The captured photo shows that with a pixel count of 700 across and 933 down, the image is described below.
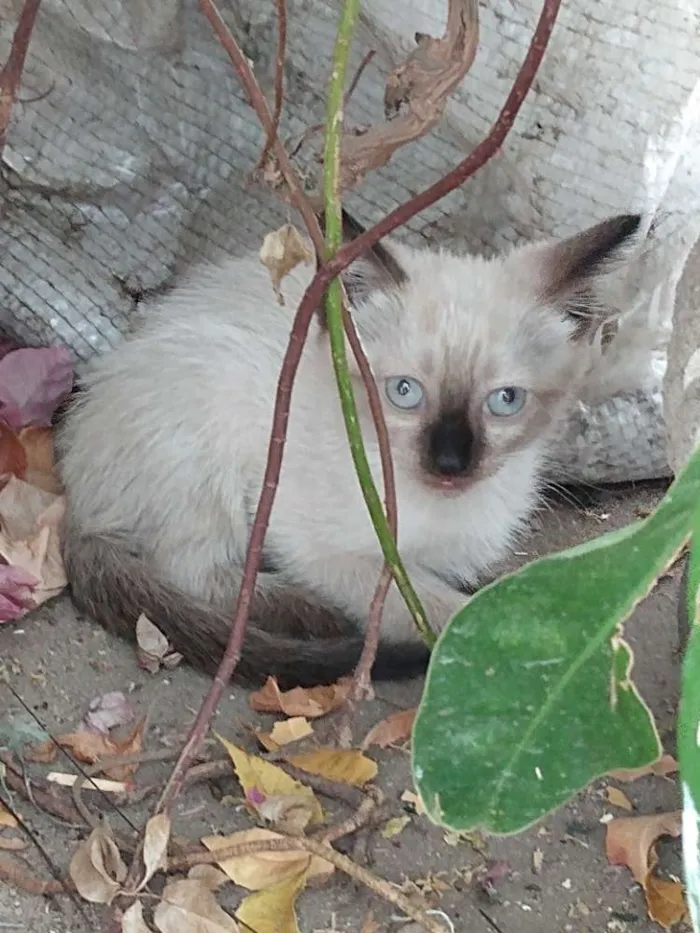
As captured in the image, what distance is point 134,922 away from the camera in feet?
3.18

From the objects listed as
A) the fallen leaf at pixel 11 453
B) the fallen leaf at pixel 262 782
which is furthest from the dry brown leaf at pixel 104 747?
Result: the fallen leaf at pixel 11 453

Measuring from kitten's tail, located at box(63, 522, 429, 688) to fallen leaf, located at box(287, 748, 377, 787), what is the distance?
0.13 meters

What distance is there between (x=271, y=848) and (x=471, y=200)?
109cm

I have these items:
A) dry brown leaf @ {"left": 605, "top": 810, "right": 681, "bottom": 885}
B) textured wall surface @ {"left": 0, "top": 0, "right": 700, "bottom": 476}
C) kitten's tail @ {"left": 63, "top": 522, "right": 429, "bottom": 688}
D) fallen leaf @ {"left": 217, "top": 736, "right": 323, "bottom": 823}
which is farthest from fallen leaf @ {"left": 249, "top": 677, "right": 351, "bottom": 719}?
textured wall surface @ {"left": 0, "top": 0, "right": 700, "bottom": 476}

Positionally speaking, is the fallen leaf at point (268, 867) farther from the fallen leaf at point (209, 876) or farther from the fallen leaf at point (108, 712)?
the fallen leaf at point (108, 712)

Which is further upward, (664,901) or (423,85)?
(423,85)

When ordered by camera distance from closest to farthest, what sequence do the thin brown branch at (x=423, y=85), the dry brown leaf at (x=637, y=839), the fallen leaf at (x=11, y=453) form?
the thin brown branch at (x=423, y=85)
the dry brown leaf at (x=637, y=839)
the fallen leaf at (x=11, y=453)

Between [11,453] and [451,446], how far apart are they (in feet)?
2.51

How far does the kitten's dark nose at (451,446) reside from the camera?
1326 mm

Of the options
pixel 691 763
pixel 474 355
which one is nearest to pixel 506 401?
pixel 474 355

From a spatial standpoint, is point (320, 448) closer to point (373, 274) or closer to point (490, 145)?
point (373, 274)

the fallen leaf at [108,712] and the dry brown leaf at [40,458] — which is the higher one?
the dry brown leaf at [40,458]

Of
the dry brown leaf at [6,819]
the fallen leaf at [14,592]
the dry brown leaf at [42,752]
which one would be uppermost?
the fallen leaf at [14,592]

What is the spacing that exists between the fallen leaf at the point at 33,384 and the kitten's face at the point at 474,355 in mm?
616
